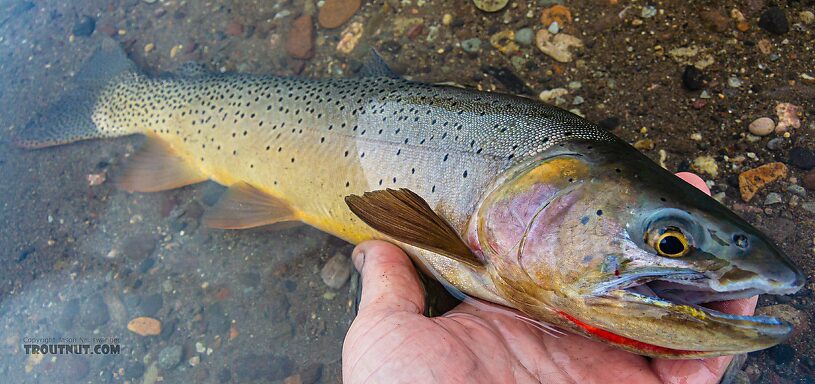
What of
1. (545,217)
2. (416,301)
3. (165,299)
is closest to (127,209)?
(165,299)

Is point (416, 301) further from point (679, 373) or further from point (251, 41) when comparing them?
point (251, 41)

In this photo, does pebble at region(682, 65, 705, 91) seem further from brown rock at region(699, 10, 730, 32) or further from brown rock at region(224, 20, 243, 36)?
brown rock at region(224, 20, 243, 36)

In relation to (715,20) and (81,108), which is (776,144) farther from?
(81,108)

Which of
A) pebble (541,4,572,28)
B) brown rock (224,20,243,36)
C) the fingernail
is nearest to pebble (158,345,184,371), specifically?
the fingernail

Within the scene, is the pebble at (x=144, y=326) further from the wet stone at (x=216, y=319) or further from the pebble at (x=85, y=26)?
the pebble at (x=85, y=26)

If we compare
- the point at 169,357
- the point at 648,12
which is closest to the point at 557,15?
the point at 648,12
